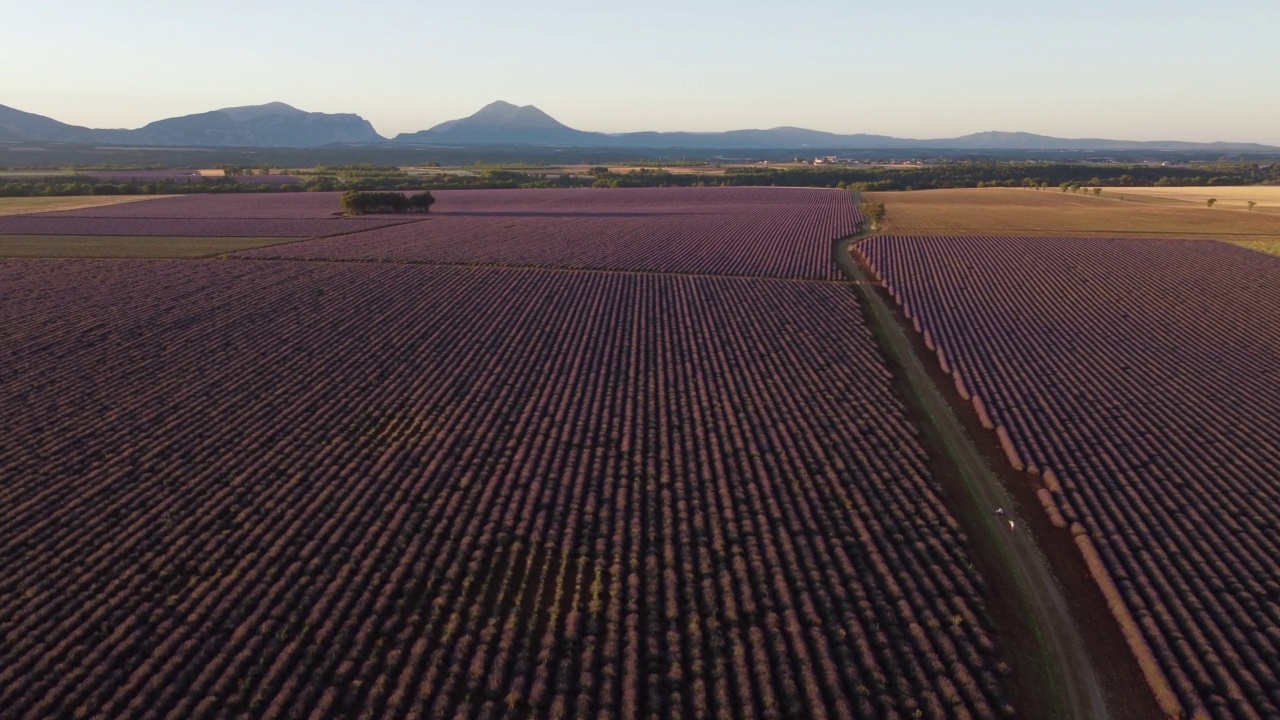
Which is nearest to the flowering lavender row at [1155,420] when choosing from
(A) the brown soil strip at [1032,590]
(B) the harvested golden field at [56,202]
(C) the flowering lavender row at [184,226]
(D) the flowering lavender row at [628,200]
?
(A) the brown soil strip at [1032,590]

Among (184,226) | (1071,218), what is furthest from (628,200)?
(1071,218)

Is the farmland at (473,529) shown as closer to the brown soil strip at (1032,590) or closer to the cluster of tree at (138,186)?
the brown soil strip at (1032,590)

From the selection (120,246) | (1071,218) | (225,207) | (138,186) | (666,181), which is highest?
(666,181)

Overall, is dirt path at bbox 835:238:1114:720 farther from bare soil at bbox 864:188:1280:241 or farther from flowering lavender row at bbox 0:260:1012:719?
bare soil at bbox 864:188:1280:241

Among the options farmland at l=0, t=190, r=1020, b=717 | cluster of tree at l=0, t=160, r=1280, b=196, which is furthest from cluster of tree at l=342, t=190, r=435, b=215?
farmland at l=0, t=190, r=1020, b=717

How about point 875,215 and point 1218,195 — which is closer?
point 875,215

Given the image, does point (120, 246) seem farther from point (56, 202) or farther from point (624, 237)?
point (56, 202)

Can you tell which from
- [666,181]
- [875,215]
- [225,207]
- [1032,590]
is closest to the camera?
[1032,590]

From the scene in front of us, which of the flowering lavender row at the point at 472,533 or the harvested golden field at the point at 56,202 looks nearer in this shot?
the flowering lavender row at the point at 472,533
